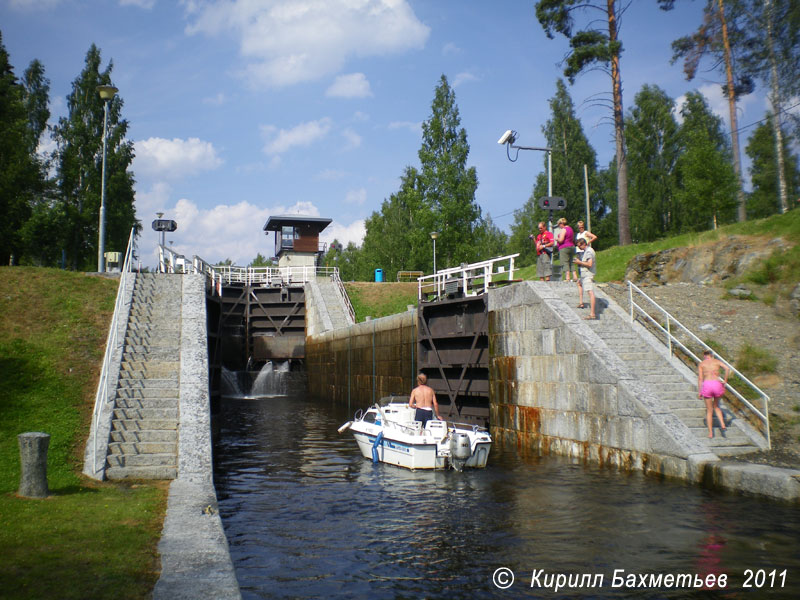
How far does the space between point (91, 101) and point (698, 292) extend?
39.0 meters

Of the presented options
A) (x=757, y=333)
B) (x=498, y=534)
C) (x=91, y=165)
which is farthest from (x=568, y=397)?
(x=91, y=165)

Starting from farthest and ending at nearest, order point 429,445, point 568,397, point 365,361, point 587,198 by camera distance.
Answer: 1. point 587,198
2. point 365,361
3. point 568,397
4. point 429,445

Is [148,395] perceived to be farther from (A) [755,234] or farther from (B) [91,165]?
(B) [91,165]

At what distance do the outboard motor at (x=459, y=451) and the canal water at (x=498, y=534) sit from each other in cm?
22

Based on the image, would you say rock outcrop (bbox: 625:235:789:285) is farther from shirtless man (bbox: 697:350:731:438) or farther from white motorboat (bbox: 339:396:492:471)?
white motorboat (bbox: 339:396:492:471)

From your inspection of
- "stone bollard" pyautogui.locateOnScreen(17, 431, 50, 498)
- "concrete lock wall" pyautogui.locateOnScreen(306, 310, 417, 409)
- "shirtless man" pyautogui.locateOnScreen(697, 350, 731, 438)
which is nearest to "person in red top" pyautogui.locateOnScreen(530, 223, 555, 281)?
"shirtless man" pyautogui.locateOnScreen(697, 350, 731, 438)

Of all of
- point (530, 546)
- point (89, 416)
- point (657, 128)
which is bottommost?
point (530, 546)

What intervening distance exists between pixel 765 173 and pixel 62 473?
4284cm

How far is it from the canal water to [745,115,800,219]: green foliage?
94.1 ft

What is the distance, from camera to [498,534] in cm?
789

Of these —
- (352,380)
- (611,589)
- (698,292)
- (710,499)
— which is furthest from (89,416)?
(352,380)

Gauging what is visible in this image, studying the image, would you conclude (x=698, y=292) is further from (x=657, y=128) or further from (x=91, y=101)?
(x=91, y=101)

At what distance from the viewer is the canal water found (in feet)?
20.2

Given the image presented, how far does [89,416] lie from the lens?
34.6 ft
